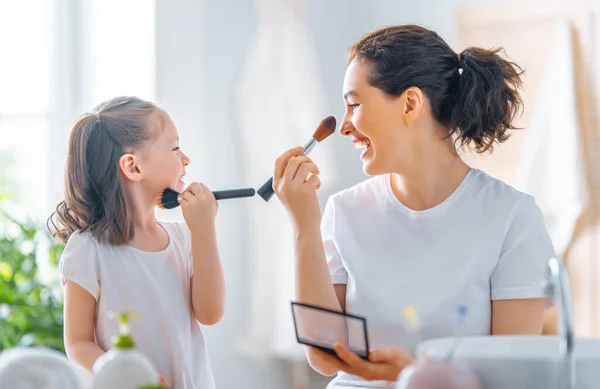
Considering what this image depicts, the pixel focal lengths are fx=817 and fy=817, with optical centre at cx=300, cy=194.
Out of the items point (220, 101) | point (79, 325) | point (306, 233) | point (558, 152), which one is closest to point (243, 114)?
point (220, 101)

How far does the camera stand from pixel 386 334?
1396 mm

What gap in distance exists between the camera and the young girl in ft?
4.28

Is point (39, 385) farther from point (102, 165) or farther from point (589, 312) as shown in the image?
point (589, 312)

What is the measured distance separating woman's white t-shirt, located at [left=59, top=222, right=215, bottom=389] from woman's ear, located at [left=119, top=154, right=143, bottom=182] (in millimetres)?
121

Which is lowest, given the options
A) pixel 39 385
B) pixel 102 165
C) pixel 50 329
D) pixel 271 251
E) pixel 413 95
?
pixel 50 329

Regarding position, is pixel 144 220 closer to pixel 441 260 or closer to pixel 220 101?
pixel 441 260

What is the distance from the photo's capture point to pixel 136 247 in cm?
138

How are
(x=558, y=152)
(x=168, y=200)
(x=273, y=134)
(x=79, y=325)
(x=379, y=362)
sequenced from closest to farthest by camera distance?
(x=379, y=362), (x=79, y=325), (x=168, y=200), (x=558, y=152), (x=273, y=134)

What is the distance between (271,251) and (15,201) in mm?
873

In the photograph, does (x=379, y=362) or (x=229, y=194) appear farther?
(x=229, y=194)

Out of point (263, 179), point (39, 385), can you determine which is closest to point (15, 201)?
point (263, 179)

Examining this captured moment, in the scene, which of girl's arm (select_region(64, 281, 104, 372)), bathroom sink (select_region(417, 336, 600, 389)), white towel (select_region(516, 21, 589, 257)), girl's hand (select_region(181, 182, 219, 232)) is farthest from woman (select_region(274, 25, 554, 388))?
white towel (select_region(516, 21, 589, 257))

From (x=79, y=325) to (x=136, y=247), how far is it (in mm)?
167

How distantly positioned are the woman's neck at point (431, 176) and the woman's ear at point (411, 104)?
65mm
